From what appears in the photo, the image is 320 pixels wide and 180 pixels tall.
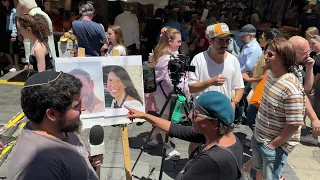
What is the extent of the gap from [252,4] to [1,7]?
757 cm

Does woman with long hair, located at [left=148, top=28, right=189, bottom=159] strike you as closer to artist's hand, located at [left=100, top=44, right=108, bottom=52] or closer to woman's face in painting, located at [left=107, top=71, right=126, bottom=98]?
woman's face in painting, located at [left=107, top=71, right=126, bottom=98]

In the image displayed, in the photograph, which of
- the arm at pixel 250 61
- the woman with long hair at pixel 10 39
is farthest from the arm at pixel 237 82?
the woman with long hair at pixel 10 39

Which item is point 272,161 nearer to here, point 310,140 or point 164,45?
point 164,45

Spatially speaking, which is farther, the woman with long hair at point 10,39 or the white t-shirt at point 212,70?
the woman with long hair at point 10,39

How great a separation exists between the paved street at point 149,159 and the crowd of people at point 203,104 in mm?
195

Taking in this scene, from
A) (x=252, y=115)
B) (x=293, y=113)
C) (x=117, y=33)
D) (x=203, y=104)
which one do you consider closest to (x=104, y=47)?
(x=117, y=33)

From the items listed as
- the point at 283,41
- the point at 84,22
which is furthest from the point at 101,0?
the point at 283,41

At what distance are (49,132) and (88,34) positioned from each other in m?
3.98

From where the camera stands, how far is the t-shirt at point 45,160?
1.54 meters

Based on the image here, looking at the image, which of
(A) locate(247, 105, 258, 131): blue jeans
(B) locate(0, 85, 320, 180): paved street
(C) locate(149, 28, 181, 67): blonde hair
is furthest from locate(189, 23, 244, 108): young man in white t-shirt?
(B) locate(0, 85, 320, 180): paved street

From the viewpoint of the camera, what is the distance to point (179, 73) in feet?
10.8

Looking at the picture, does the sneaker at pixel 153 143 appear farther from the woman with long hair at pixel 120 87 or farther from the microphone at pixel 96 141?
the microphone at pixel 96 141

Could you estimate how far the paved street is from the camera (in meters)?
3.91

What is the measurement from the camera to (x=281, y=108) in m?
2.66
